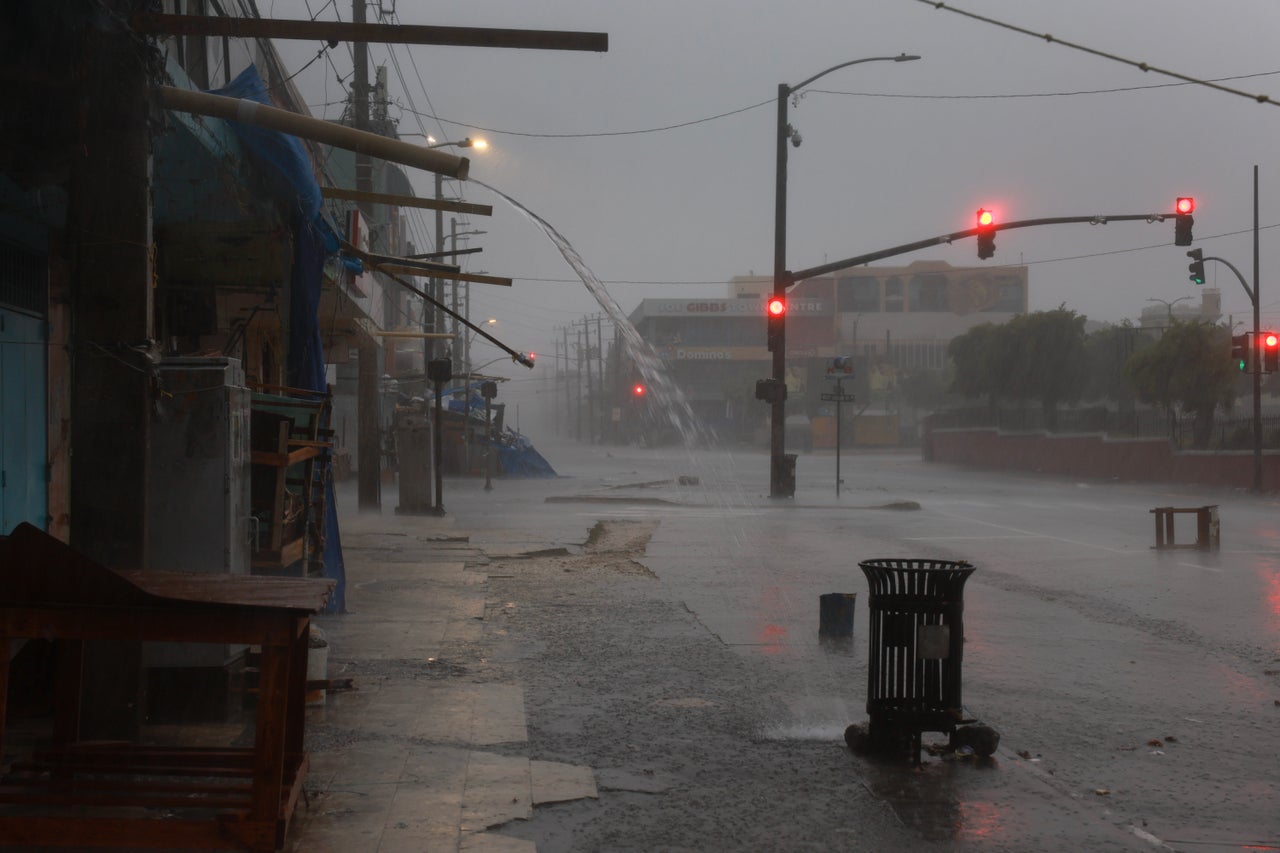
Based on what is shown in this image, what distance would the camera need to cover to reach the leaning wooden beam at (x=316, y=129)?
6.51m

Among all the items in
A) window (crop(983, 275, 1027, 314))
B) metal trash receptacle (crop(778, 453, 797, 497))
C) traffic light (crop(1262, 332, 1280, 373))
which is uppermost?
window (crop(983, 275, 1027, 314))

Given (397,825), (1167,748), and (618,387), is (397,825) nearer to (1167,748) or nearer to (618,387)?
(1167,748)

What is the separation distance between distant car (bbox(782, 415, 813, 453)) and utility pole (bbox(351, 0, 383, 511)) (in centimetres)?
6044

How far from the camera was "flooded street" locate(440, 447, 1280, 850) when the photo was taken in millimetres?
5629

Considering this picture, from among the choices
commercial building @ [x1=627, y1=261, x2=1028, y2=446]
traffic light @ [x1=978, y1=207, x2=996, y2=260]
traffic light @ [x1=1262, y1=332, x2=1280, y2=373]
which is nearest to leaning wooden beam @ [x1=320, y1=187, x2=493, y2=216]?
traffic light @ [x1=978, y1=207, x2=996, y2=260]

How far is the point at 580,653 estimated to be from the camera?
31.9ft

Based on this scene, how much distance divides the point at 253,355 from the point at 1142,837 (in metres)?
11.6

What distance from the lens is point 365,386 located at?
23.7 metres

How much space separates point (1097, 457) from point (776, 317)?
24.7 meters

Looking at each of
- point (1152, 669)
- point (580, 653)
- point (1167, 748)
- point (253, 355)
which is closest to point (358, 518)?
point (253, 355)

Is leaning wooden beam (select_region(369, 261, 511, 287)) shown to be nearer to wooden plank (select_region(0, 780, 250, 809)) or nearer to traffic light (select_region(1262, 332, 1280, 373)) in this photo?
wooden plank (select_region(0, 780, 250, 809))

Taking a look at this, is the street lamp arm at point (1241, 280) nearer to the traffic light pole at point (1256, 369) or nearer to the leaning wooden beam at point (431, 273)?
the traffic light pole at point (1256, 369)

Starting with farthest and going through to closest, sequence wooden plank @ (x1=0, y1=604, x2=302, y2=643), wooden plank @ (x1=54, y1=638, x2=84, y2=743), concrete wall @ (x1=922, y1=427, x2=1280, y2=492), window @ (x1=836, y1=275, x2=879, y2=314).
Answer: window @ (x1=836, y1=275, x2=879, y2=314) → concrete wall @ (x1=922, y1=427, x2=1280, y2=492) → wooden plank @ (x1=54, y1=638, x2=84, y2=743) → wooden plank @ (x1=0, y1=604, x2=302, y2=643)

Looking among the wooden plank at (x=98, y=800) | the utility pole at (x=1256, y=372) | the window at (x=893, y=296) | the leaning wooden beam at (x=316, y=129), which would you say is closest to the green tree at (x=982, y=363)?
the utility pole at (x=1256, y=372)
